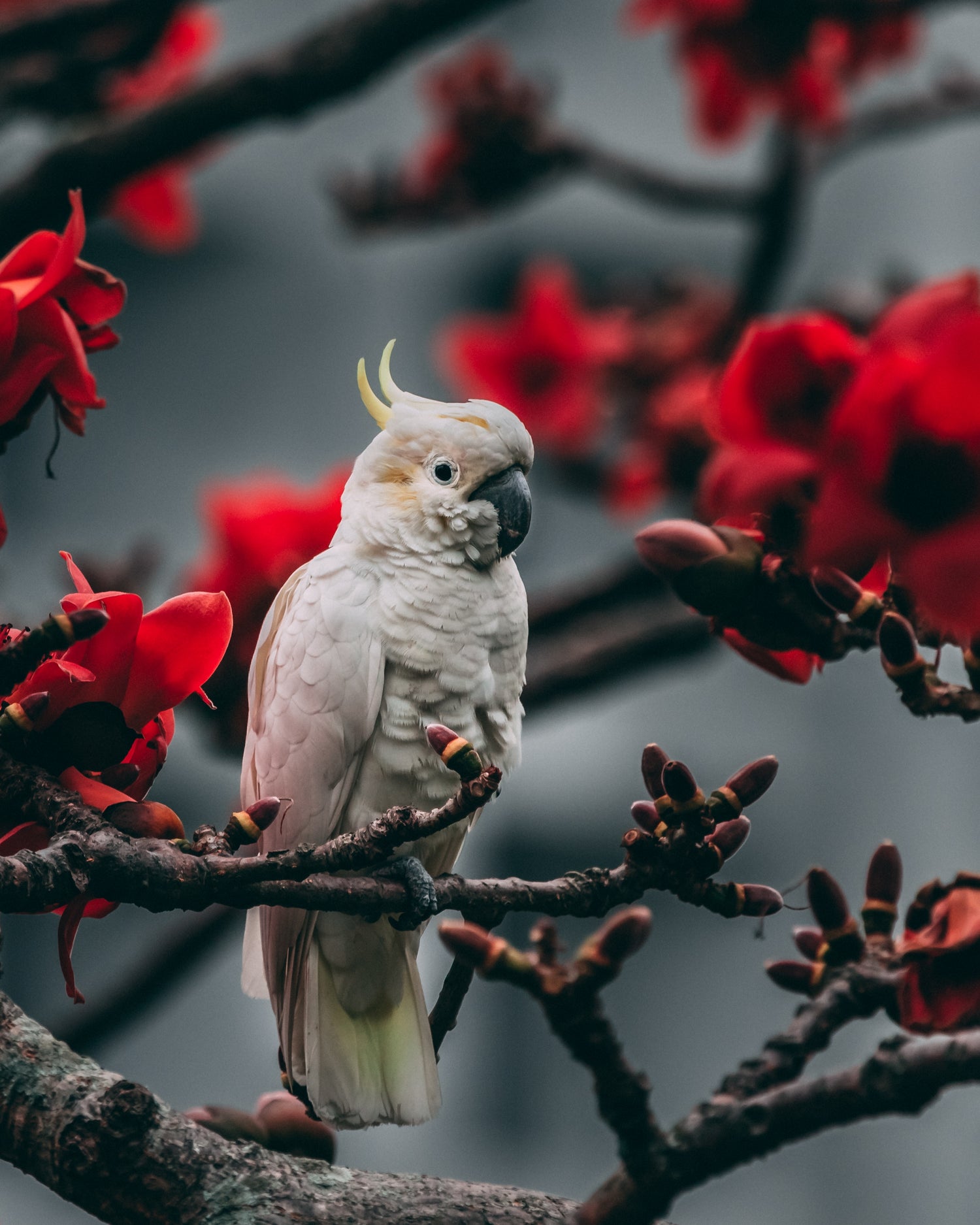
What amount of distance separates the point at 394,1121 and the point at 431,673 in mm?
238

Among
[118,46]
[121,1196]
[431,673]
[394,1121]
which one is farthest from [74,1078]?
[118,46]

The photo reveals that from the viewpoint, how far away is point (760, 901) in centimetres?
49

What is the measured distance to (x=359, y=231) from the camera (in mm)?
1911

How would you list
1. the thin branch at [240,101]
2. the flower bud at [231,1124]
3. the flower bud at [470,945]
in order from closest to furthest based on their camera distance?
1. the flower bud at [470,945]
2. the flower bud at [231,1124]
3. the thin branch at [240,101]

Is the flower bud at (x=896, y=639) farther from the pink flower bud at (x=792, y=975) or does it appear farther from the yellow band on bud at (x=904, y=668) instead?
the pink flower bud at (x=792, y=975)

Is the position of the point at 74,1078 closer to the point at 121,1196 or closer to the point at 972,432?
the point at 121,1196

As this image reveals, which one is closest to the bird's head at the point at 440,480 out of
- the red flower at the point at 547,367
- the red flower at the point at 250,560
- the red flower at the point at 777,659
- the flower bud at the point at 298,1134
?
the red flower at the point at 777,659

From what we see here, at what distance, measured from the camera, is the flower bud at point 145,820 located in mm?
497

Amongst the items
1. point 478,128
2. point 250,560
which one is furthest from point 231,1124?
point 478,128

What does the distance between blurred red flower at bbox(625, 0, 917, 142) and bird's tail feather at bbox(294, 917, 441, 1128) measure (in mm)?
1271

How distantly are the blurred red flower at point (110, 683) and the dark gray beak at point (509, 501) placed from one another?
141 mm

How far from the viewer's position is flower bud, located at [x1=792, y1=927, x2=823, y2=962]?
57 cm

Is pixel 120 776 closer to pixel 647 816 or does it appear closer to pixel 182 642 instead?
pixel 182 642

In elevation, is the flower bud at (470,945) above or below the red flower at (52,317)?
below
